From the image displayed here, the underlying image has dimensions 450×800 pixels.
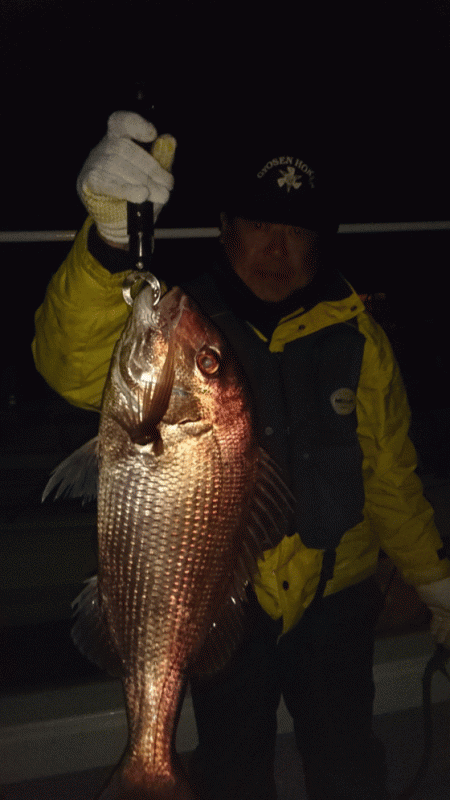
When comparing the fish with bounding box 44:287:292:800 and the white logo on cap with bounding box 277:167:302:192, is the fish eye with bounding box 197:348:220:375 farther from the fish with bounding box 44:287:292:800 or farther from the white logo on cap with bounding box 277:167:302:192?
the white logo on cap with bounding box 277:167:302:192

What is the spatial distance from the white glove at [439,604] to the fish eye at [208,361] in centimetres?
123

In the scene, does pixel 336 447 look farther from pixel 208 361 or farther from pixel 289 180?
pixel 289 180

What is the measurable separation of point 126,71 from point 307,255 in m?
0.73

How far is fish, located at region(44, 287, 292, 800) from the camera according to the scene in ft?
3.71

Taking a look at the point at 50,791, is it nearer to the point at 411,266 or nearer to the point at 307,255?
the point at 307,255

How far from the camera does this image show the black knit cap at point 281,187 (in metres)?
1.69

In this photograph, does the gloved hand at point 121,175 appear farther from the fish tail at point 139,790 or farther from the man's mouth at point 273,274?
the fish tail at point 139,790

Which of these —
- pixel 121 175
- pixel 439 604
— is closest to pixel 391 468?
pixel 439 604

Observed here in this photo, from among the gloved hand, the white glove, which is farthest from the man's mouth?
the white glove

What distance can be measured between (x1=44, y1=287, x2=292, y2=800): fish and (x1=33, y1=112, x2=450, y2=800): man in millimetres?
411

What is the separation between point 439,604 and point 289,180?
1517 mm

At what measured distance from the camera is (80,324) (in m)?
1.31

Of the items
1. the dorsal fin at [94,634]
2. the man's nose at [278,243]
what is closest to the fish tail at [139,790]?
the dorsal fin at [94,634]

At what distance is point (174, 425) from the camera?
3.80 feet
